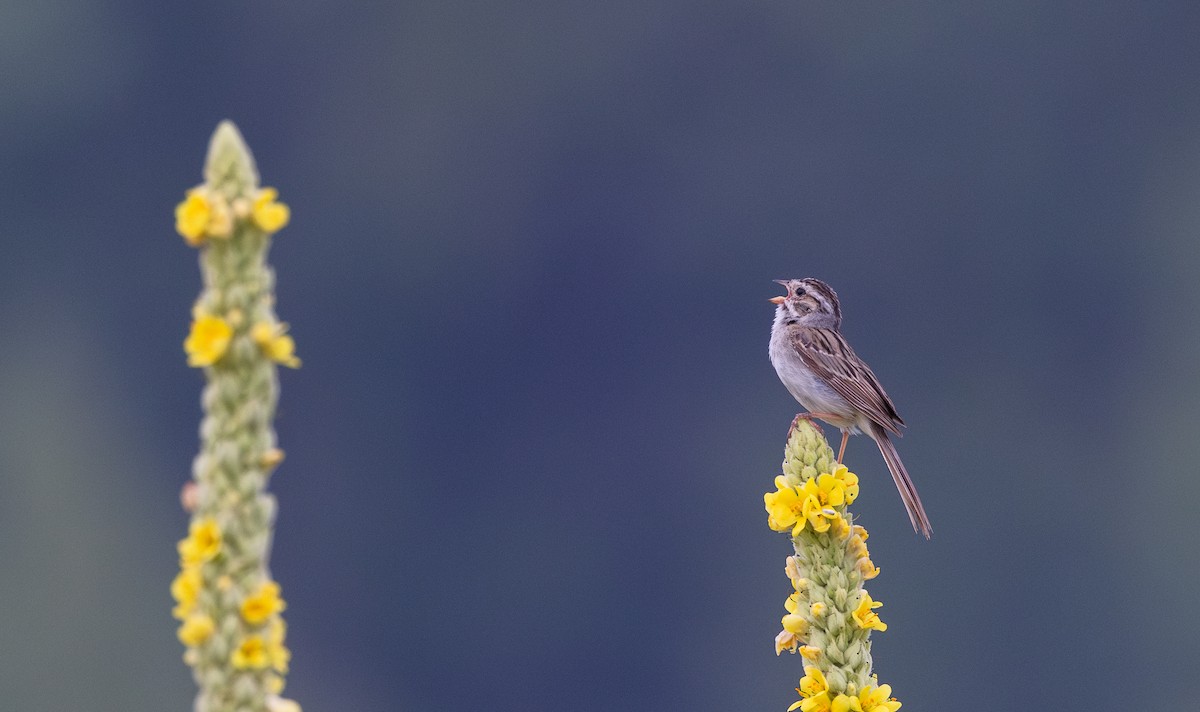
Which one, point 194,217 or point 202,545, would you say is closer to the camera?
point 202,545

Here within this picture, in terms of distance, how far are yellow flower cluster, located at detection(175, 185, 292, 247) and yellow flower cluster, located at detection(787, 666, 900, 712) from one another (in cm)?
184

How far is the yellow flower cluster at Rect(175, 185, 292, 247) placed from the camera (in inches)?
135

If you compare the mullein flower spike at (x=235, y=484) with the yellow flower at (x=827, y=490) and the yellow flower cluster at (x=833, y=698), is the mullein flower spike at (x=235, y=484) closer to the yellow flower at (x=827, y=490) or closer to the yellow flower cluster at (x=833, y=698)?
the yellow flower cluster at (x=833, y=698)

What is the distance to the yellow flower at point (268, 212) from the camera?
3.37m

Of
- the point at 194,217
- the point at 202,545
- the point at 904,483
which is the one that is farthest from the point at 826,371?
the point at 202,545

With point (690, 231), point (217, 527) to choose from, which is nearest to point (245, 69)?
point (690, 231)

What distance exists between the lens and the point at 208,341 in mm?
3314

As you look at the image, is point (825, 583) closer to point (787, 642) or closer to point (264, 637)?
point (787, 642)

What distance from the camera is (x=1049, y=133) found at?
174250 mm

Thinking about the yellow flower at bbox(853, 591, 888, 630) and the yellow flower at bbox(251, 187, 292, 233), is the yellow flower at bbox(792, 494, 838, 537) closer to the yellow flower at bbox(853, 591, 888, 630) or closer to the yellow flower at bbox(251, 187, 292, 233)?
the yellow flower at bbox(853, 591, 888, 630)

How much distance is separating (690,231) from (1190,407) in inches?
1947

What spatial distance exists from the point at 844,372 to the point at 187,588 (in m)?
9.32

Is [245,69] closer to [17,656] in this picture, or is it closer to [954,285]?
[954,285]

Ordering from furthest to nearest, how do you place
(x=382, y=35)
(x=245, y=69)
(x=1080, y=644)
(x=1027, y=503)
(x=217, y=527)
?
1. (x=382, y=35)
2. (x=245, y=69)
3. (x=1027, y=503)
4. (x=1080, y=644)
5. (x=217, y=527)
